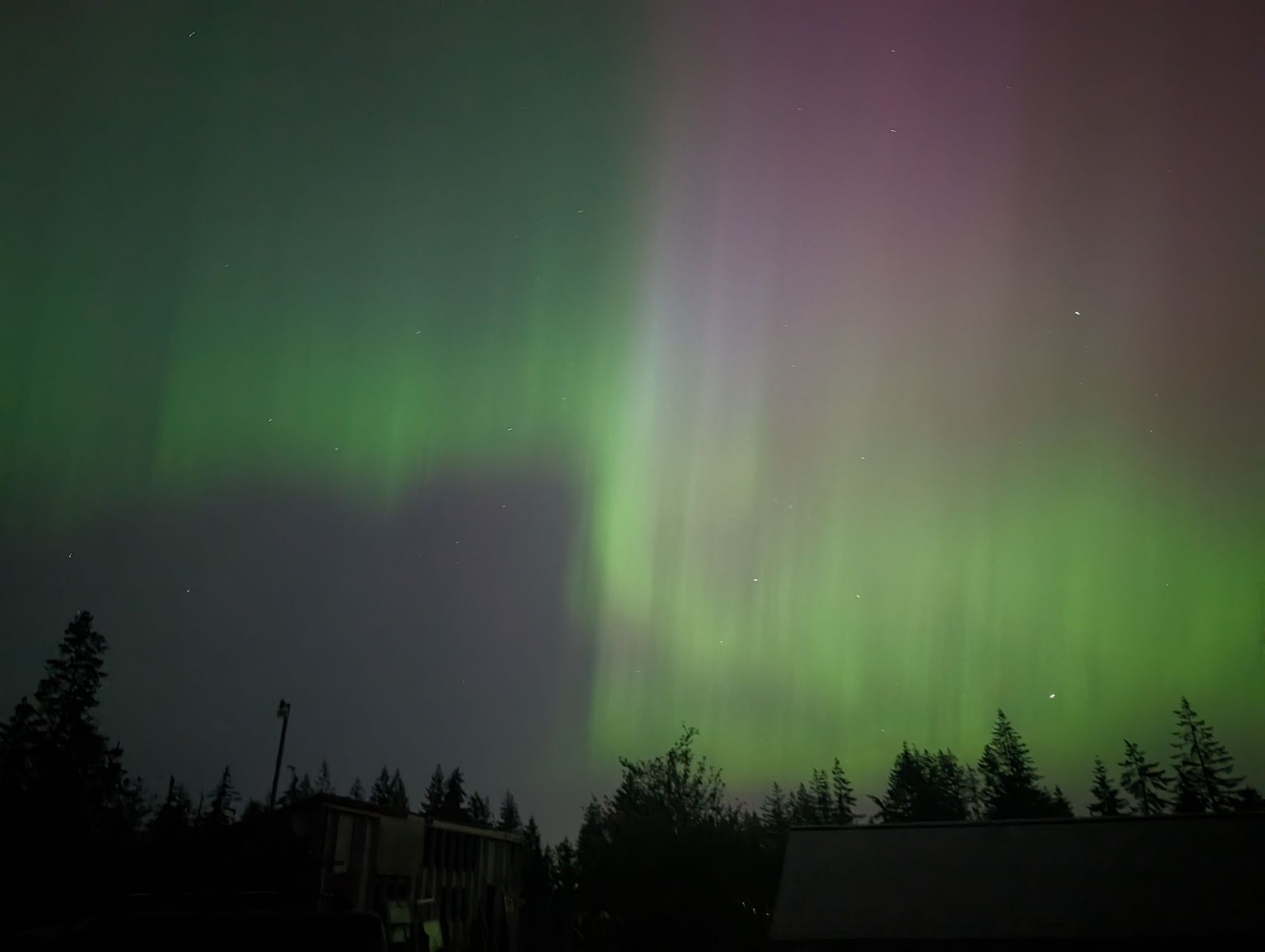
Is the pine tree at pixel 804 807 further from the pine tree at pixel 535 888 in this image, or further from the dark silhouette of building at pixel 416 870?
the dark silhouette of building at pixel 416 870

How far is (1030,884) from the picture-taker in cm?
2188

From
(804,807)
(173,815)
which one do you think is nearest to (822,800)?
(804,807)

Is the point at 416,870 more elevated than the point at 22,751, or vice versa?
the point at 22,751

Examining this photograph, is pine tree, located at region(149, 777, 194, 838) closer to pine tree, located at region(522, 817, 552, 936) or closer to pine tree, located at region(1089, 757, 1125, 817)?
pine tree, located at region(522, 817, 552, 936)

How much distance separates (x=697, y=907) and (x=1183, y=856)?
1831cm

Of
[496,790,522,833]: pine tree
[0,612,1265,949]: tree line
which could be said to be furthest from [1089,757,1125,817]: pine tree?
[496,790,522,833]: pine tree

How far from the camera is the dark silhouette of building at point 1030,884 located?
2034 cm

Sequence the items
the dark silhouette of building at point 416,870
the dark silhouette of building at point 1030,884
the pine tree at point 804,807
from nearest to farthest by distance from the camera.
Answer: the dark silhouette of building at point 416,870
the dark silhouette of building at point 1030,884
the pine tree at point 804,807

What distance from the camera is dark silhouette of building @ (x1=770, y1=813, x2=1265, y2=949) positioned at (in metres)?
20.3

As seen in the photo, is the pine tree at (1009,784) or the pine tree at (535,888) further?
the pine tree at (1009,784)

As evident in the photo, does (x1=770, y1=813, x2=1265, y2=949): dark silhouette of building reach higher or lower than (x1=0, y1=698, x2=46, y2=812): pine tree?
lower

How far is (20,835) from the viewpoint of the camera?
30359mm

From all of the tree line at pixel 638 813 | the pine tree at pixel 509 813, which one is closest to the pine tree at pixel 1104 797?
the tree line at pixel 638 813

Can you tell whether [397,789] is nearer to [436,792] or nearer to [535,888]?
[436,792]
